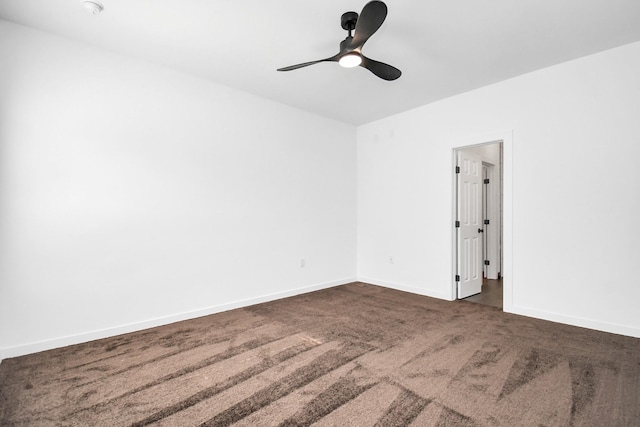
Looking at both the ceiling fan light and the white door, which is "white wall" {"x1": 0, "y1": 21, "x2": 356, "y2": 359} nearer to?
the ceiling fan light

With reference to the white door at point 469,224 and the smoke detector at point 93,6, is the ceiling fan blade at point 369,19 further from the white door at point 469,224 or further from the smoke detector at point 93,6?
the white door at point 469,224

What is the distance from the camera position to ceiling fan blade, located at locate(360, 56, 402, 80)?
252 cm

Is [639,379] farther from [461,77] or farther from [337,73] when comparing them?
[337,73]

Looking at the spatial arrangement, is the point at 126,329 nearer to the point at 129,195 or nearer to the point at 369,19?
the point at 129,195

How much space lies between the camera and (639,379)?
6.96 feet

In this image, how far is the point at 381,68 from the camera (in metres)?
2.60

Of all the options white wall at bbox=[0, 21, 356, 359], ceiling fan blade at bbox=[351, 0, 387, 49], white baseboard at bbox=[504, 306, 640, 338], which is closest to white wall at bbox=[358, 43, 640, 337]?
white baseboard at bbox=[504, 306, 640, 338]

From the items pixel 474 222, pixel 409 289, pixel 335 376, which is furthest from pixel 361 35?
pixel 409 289

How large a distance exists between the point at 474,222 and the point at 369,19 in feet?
11.7

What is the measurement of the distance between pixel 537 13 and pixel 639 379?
2.82 m

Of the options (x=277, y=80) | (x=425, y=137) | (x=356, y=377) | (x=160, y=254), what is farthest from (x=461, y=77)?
(x=160, y=254)

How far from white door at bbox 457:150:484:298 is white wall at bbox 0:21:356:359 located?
230cm

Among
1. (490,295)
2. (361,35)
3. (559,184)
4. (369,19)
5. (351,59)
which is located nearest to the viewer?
(369,19)

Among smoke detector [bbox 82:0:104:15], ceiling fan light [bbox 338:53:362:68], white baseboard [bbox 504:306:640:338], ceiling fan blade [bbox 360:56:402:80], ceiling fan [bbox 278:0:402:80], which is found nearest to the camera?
ceiling fan [bbox 278:0:402:80]
